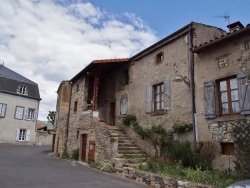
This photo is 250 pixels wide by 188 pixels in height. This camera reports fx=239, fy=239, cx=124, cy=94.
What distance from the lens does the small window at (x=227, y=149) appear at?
7.99 m

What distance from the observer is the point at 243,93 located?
784 centimetres

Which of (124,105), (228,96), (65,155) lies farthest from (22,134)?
(228,96)

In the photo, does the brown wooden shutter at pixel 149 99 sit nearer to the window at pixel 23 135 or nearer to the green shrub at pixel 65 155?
the green shrub at pixel 65 155

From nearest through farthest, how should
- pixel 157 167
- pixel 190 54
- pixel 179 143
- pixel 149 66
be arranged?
pixel 157 167 → pixel 179 143 → pixel 190 54 → pixel 149 66

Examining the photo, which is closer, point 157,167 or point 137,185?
point 137,185

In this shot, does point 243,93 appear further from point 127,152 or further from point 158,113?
point 127,152

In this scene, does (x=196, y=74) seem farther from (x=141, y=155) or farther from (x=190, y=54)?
(x=141, y=155)

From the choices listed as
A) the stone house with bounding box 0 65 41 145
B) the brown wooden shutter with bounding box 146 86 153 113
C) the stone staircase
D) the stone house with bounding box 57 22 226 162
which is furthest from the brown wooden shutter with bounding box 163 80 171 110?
the stone house with bounding box 0 65 41 145

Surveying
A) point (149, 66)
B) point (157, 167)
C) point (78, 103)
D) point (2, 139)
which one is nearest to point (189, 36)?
point (149, 66)

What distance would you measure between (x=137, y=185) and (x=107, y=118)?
327 inches

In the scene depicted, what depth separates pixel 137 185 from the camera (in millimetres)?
7777

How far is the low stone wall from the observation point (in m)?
6.49

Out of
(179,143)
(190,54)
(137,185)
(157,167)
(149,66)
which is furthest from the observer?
(149,66)

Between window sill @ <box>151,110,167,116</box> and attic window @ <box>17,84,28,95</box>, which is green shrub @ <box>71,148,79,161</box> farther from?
attic window @ <box>17,84,28,95</box>
